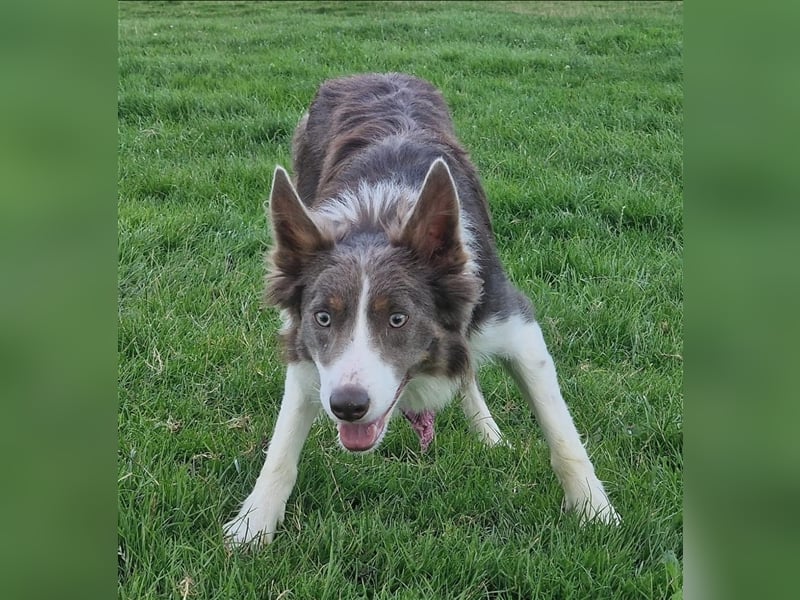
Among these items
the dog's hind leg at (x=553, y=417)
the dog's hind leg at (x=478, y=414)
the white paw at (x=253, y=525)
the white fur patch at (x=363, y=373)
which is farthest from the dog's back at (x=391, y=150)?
the white paw at (x=253, y=525)

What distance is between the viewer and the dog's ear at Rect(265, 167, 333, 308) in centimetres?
303

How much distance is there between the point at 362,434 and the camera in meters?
2.81

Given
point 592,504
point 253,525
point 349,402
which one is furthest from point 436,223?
point 253,525

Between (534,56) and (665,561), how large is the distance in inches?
337

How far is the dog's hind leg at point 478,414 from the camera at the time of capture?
3611 millimetres

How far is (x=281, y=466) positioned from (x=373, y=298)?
0.89 m

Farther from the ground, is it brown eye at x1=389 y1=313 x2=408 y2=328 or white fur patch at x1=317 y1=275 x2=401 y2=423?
brown eye at x1=389 y1=313 x2=408 y2=328

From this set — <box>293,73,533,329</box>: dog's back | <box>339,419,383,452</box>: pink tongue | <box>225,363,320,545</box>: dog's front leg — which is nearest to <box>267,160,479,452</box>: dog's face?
<box>339,419,383,452</box>: pink tongue

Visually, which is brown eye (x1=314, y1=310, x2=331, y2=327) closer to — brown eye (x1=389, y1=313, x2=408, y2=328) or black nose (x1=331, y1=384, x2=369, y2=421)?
brown eye (x1=389, y1=313, x2=408, y2=328)

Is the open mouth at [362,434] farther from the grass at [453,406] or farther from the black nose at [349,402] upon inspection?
the grass at [453,406]

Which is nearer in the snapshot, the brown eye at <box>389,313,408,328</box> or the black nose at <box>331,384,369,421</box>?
the black nose at <box>331,384,369,421</box>

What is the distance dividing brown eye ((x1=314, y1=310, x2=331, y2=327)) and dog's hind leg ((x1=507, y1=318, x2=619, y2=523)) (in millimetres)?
911

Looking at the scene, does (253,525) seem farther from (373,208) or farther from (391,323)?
(373,208)

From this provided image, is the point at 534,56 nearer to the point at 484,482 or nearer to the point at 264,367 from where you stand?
the point at 264,367
